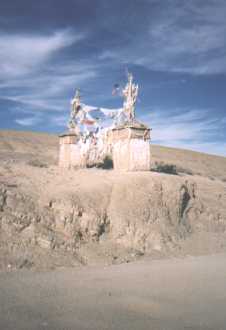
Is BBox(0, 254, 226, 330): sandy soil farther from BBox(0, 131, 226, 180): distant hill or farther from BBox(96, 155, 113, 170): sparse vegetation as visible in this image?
BBox(0, 131, 226, 180): distant hill

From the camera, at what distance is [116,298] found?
24.0 feet

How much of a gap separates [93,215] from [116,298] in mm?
3418

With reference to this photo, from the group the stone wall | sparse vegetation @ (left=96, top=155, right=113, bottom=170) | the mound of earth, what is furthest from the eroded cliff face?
sparse vegetation @ (left=96, top=155, right=113, bottom=170)

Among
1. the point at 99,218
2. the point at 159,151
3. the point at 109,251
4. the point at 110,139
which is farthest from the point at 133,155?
the point at 159,151

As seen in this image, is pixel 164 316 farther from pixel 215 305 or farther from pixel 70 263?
pixel 70 263

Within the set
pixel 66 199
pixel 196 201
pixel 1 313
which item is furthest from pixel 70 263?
pixel 196 201

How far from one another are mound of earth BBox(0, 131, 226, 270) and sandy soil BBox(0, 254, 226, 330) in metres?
0.74

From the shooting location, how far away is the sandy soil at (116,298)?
6180 millimetres

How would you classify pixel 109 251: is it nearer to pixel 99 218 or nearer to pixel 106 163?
pixel 99 218

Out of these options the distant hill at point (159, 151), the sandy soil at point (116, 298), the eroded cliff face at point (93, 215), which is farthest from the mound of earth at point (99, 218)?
the distant hill at point (159, 151)

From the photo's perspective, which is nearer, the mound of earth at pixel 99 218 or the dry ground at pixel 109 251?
the dry ground at pixel 109 251

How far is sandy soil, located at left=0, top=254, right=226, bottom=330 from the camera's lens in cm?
618

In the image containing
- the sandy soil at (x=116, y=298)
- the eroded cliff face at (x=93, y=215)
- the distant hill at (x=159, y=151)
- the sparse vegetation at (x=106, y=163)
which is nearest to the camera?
the sandy soil at (x=116, y=298)

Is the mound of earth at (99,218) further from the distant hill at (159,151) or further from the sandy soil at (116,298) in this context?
the distant hill at (159,151)
